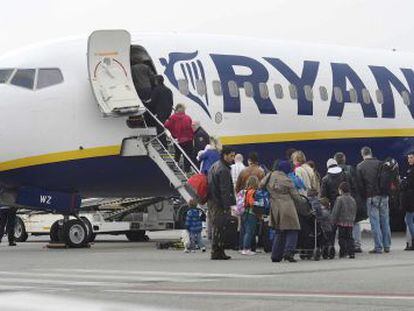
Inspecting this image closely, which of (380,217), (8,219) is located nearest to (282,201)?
(380,217)

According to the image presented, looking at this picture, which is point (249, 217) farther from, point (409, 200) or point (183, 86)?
point (183, 86)

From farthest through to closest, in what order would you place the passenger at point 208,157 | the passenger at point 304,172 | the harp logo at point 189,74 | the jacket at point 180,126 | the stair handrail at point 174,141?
1. the harp logo at point 189,74
2. the jacket at point 180,126
3. the stair handrail at point 174,141
4. the passenger at point 208,157
5. the passenger at point 304,172

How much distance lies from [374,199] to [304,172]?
146cm

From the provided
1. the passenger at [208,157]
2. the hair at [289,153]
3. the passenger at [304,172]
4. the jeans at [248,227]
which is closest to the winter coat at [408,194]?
the passenger at [304,172]

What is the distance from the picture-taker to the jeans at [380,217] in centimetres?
1866

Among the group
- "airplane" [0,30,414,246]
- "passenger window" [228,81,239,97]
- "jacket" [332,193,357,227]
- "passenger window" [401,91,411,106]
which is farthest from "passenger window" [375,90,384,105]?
"jacket" [332,193,357,227]

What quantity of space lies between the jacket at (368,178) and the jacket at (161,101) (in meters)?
4.37

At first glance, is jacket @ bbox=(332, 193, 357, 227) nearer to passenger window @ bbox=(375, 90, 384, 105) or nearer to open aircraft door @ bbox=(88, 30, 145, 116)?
open aircraft door @ bbox=(88, 30, 145, 116)

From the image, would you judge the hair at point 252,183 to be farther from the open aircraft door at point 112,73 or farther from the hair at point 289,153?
the open aircraft door at point 112,73

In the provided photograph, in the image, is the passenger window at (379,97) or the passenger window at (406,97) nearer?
the passenger window at (379,97)

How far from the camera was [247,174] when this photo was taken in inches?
739

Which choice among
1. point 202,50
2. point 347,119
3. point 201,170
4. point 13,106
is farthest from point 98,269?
point 347,119

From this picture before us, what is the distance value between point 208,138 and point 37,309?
38.8 feet

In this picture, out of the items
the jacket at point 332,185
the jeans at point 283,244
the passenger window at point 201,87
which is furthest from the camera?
the passenger window at point 201,87
